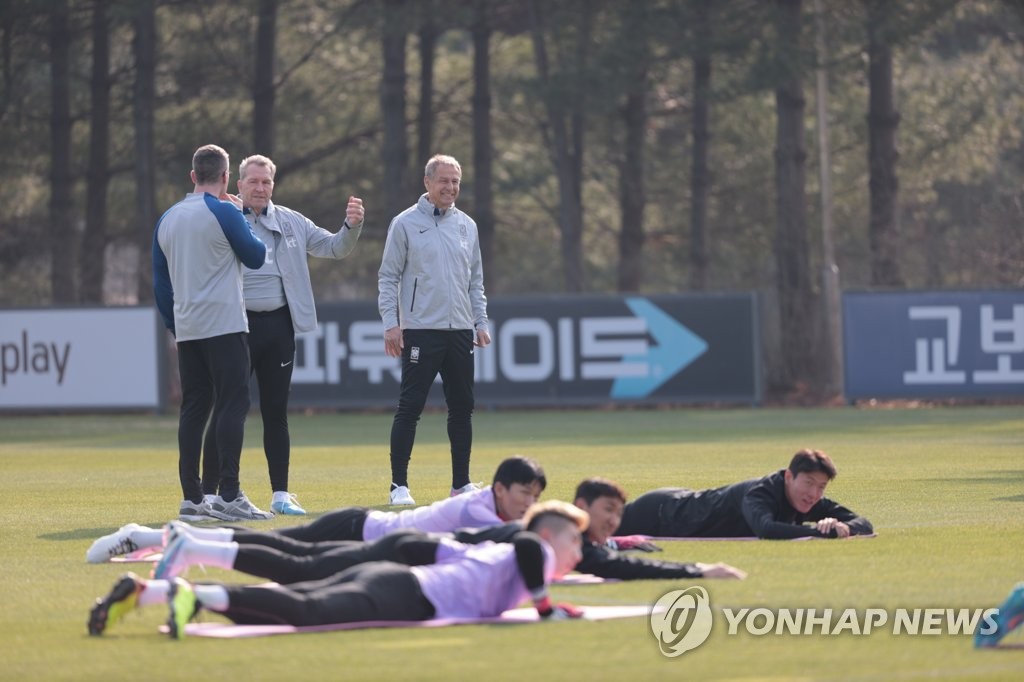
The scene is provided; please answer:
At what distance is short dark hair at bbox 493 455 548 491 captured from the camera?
27.5 feet

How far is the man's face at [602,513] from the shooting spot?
808 cm

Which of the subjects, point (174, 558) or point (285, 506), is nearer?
point (174, 558)

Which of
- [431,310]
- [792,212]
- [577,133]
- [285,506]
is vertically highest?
[577,133]

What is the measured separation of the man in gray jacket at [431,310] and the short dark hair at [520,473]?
3.38m

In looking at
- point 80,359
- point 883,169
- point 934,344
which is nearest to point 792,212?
point 883,169

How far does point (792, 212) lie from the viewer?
3197cm

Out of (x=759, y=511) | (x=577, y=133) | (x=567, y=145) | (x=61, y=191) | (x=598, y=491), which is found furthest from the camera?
(x=577, y=133)

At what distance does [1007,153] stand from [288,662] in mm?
44798

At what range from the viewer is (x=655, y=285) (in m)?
48.9

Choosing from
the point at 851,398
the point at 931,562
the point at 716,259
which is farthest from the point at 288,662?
the point at 716,259

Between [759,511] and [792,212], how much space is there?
906 inches

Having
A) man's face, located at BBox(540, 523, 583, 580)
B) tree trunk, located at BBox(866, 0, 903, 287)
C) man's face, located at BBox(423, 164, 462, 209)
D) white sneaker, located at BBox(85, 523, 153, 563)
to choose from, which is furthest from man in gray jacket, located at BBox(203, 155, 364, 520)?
tree trunk, located at BBox(866, 0, 903, 287)

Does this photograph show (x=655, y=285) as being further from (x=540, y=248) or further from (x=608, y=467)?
(x=608, y=467)

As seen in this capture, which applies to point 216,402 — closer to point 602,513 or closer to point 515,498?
point 515,498
